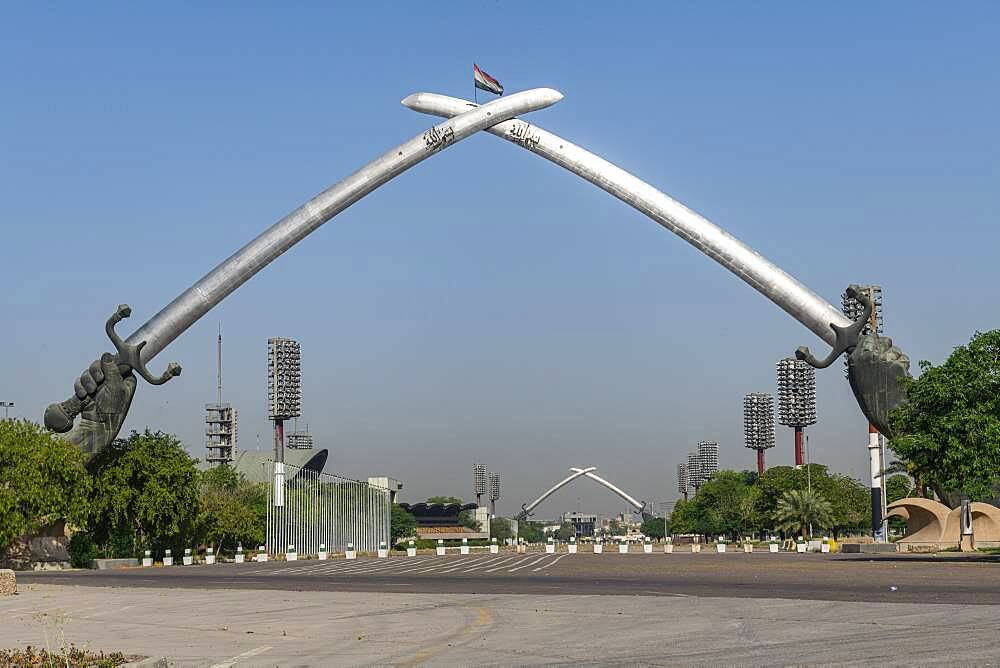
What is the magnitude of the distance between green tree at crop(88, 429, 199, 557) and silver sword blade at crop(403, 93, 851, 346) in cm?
3005

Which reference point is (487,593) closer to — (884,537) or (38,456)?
(38,456)

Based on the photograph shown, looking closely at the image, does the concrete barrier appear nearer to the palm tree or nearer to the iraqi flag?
the iraqi flag

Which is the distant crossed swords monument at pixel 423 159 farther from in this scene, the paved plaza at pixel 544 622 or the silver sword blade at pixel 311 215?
the paved plaza at pixel 544 622

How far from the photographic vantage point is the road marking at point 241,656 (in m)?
16.3

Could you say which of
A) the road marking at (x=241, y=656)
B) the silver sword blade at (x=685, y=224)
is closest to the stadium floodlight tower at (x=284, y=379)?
the silver sword blade at (x=685, y=224)

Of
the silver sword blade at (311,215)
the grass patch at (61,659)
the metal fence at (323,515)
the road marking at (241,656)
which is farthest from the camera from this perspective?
the metal fence at (323,515)

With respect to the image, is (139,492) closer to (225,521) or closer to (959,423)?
Result: (225,521)

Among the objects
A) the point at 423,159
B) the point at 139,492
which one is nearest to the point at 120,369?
the point at 139,492

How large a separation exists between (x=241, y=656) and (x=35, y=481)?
49876 millimetres

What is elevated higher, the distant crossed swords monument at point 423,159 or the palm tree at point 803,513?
the distant crossed swords monument at point 423,159

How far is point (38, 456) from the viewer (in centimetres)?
6338

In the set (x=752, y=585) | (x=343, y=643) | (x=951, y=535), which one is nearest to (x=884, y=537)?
(x=951, y=535)

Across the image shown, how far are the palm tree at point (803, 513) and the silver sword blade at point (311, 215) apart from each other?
175 feet

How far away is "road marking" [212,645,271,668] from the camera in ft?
53.6
